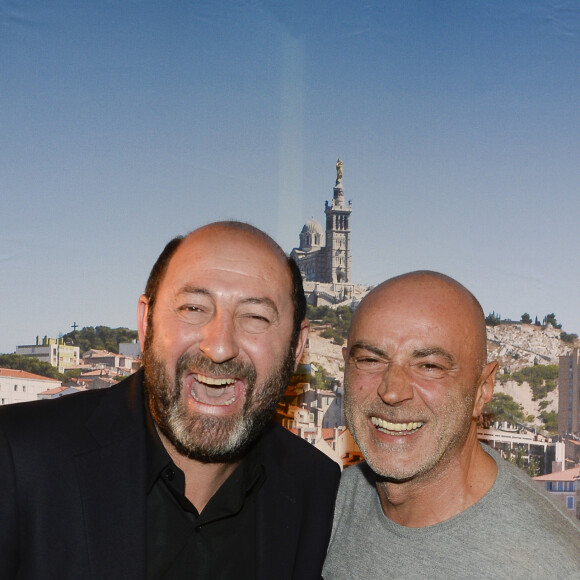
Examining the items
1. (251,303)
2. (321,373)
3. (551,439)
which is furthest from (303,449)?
(551,439)

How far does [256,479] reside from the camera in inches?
85.0

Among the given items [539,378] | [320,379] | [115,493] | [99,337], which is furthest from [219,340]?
[539,378]

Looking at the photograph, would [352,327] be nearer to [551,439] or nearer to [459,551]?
[459,551]

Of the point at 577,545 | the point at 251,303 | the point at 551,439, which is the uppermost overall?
the point at 251,303

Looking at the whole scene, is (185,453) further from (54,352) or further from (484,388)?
(54,352)

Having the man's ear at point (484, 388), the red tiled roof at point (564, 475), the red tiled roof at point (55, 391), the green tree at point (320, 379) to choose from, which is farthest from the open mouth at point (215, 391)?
the red tiled roof at point (55, 391)

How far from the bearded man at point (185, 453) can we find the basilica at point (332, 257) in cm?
378

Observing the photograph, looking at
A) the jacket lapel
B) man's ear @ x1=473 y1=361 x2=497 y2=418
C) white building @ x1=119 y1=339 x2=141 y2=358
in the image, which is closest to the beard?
the jacket lapel

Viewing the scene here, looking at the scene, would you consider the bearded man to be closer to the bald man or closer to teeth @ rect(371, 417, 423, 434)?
the bald man

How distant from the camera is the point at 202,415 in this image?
1.97 meters

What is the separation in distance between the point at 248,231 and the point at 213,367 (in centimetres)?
54

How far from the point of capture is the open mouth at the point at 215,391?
77.5 inches

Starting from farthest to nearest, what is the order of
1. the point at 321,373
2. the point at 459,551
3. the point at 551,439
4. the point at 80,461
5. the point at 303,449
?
the point at 551,439 < the point at 321,373 < the point at 303,449 < the point at 459,551 < the point at 80,461

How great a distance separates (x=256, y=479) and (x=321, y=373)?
3.74 meters
